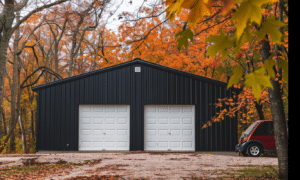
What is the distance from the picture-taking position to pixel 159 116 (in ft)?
49.0

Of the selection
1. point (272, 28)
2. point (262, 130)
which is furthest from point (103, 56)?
point (272, 28)

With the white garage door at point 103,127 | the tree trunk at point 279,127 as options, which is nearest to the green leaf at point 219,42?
the tree trunk at point 279,127

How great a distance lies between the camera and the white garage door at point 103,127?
14.6m

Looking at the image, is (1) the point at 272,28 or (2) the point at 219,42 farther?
(2) the point at 219,42

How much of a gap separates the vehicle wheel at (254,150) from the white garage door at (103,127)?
6.00m

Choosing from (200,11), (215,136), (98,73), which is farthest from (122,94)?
(200,11)

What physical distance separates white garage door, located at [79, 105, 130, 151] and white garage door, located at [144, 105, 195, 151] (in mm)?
1176

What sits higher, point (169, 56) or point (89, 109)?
point (169, 56)

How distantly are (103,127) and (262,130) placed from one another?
7626mm

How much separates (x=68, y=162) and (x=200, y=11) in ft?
31.9

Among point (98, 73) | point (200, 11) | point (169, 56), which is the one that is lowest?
point (200, 11)

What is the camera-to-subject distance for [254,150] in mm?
12219

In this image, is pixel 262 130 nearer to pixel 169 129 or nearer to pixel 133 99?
pixel 169 129
